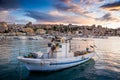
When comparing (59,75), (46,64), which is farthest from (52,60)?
(59,75)

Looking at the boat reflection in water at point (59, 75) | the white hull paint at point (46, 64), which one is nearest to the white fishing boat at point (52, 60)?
the white hull paint at point (46, 64)

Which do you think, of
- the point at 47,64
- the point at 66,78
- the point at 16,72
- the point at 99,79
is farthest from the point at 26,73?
the point at 99,79

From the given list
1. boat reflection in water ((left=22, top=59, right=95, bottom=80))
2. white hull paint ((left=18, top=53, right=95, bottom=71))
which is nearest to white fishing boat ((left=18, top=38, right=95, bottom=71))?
white hull paint ((left=18, top=53, right=95, bottom=71))

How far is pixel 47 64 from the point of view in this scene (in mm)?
21562

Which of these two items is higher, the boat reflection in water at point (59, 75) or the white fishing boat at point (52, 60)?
the white fishing boat at point (52, 60)

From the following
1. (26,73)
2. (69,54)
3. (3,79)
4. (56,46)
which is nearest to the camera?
(3,79)

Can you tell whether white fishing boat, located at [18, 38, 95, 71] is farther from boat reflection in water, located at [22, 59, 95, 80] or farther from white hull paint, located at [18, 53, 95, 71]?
boat reflection in water, located at [22, 59, 95, 80]

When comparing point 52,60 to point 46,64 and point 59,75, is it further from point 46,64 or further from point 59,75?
point 59,75

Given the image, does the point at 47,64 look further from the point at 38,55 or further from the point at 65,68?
the point at 65,68

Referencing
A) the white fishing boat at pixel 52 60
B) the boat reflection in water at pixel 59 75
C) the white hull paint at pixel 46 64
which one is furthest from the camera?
the white fishing boat at pixel 52 60

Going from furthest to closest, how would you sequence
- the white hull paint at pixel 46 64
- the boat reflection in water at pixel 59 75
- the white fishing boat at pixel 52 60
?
the white fishing boat at pixel 52 60 → the white hull paint at pixel 46 64 → the boat reflection in water at pixel 59 75

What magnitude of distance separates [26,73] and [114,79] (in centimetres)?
1097

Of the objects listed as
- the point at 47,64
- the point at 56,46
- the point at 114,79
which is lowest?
the point at 114,79

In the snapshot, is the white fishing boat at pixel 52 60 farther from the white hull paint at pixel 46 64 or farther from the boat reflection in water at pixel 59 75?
the boat reflection in water at pixel 59 75
